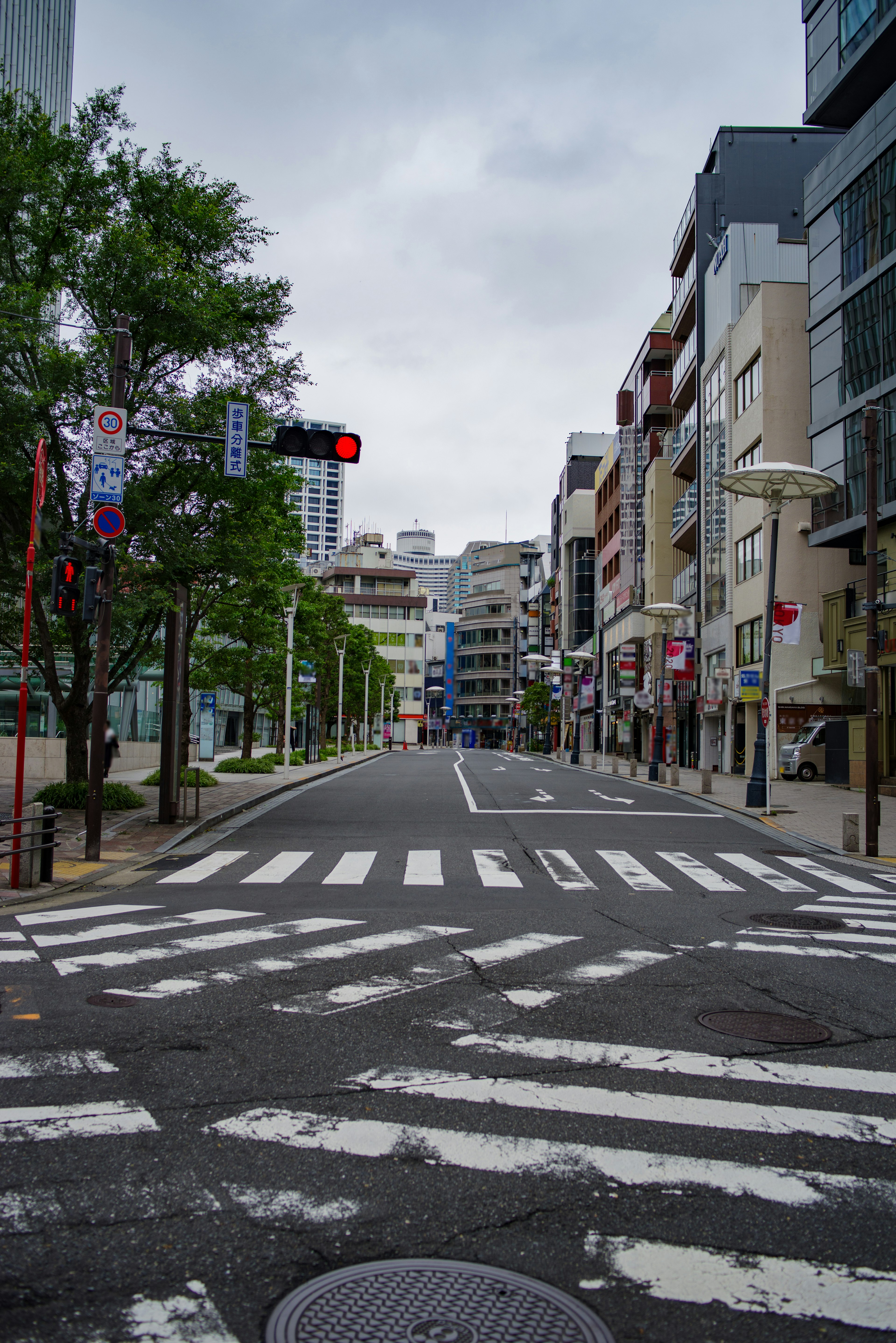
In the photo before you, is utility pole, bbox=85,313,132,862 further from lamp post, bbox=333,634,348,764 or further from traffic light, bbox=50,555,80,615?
lamp post, bbox=333,634,348,764

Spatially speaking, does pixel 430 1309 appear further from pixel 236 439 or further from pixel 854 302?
pixel 854 302

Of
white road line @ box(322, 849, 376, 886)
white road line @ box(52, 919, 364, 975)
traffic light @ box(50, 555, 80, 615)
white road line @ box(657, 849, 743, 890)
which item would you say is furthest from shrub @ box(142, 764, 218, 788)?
white road line @ box(52, 919, 364, 975)

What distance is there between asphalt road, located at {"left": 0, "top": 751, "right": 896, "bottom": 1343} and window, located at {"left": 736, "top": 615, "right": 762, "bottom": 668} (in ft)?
101

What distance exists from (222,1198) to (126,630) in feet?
60.7

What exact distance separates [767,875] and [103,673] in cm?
949

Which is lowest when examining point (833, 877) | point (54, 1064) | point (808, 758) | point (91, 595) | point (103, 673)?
point (833, 877)

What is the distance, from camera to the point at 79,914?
10.5 m

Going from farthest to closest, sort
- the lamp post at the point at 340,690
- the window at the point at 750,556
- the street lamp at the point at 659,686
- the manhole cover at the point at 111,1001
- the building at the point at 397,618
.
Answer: the building at the point at 397,618 → the lamp post at the point at 340,690 → the window at the point at 750,556 → the street lamp at the point at 659,686 → the manhole cover at the point at 111,1001

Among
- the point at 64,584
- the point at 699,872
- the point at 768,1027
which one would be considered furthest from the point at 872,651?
the point at 64,584

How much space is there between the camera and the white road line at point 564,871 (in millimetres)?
12766

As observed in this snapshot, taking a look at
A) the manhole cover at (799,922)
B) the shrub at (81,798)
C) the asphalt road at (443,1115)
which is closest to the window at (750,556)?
the shrub at (81,798)

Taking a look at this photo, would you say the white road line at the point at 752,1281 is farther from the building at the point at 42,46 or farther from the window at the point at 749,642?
the building at the point at 42,46

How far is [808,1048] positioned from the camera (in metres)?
5.95

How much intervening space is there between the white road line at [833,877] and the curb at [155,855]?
29.6 feet
